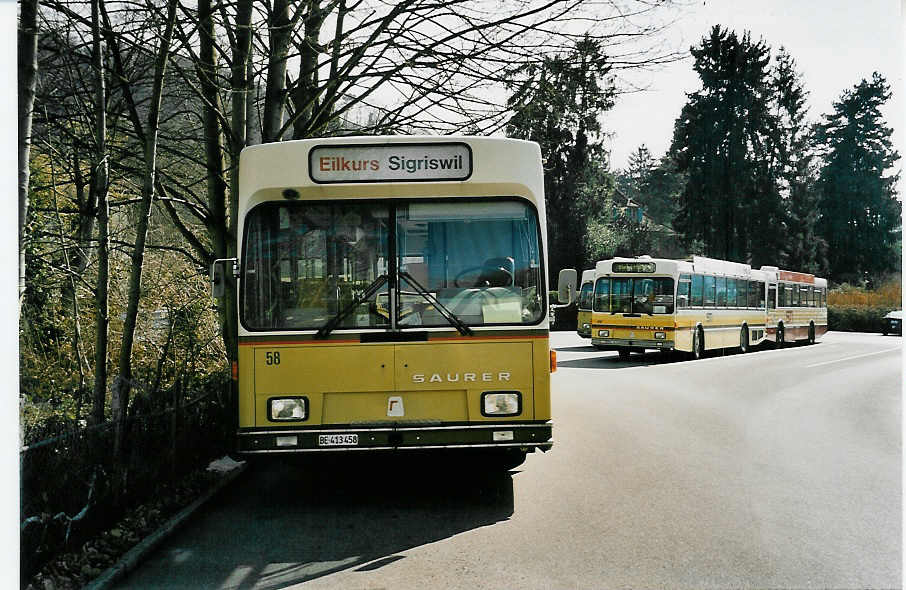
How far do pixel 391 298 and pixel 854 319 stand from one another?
3853 cm

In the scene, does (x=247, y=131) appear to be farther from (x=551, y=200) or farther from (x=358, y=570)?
(x=551, y=200)

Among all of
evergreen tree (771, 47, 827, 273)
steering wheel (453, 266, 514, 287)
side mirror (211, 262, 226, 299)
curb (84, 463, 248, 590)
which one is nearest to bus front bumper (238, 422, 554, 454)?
curb (84, 463, 248, 590)

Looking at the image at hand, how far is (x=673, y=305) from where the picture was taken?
24.5 meters

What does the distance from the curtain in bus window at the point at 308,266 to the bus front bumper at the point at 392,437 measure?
82 centimetres

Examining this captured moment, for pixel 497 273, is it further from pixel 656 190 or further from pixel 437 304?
pixel 656 190

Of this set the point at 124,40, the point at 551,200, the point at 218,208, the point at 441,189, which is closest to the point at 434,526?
the point at 441,189

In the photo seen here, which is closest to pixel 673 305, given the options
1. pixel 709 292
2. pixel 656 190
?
pixel 709 292

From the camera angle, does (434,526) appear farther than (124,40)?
No

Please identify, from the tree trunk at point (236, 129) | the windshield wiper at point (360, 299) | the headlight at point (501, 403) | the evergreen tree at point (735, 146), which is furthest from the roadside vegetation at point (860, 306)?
the windshield wiper at point (360, 299)

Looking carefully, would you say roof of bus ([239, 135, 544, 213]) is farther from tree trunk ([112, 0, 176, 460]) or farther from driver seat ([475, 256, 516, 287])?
tree trunk ([112, 0, 176, 460])

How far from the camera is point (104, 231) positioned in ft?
27.3

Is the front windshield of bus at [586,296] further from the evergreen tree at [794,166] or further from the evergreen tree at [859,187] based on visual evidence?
the evergreen tree at [859,187]

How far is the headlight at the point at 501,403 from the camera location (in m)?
7.00

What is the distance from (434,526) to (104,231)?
4.20m
